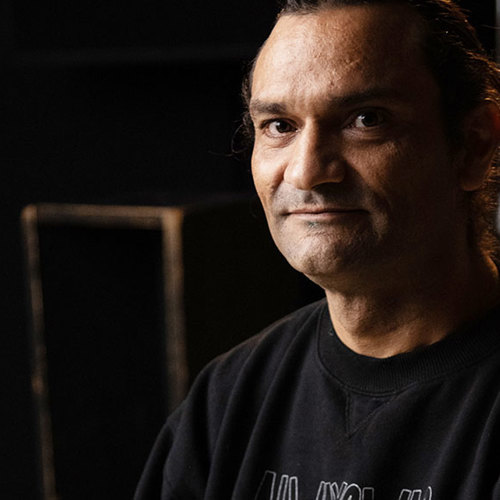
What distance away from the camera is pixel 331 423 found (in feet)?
4.20

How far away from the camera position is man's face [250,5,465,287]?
1.18 m

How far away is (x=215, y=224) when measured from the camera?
83.9 inches

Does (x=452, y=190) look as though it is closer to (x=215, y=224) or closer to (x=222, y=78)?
(x=215, y=224)

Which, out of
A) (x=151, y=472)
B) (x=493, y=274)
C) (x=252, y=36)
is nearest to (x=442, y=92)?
(x=493, y=274)

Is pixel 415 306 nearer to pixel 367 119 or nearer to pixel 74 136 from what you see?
pixel 367 119

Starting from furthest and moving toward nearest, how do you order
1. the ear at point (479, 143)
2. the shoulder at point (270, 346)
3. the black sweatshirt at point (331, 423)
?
the shoulder at point (270, 346)
the ear at point (479, 143)
the black sweatshirt at point (331, 423)

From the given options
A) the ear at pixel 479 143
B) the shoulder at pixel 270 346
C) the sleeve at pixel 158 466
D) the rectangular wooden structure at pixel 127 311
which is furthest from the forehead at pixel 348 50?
the rectangular wooden structure at pixel 127 311

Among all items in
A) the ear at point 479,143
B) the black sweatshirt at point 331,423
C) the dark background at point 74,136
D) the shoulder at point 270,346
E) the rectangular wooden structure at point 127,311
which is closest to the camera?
the black sweatshirt at point 331,423

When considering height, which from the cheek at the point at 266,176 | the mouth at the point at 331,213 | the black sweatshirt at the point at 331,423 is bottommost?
the black sweatshirt at the point at 331,423

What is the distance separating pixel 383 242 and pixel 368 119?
15cm

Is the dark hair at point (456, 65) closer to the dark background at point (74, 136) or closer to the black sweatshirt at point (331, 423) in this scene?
the black sweatshirt at point (331, 423)

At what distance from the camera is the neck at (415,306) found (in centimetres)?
125

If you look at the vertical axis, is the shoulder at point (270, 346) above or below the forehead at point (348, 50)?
below

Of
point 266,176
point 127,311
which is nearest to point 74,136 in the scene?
point 127,311
